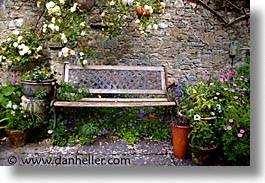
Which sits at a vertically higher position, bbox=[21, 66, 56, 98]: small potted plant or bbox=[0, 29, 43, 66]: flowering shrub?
bbox=[0, 29, 43, 66]: flowering shrub

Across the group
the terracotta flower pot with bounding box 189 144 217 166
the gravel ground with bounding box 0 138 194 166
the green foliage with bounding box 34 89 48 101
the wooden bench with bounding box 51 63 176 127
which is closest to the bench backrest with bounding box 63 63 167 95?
the wooden bench with bounding box 51 63 176 127

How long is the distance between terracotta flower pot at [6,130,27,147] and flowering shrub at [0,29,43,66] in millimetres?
770

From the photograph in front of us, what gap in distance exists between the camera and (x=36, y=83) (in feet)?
8.79

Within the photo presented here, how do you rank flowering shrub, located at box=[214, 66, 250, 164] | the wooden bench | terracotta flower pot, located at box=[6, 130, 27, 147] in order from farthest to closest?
the wooden bench
terracotta flower pot, located at box=[6, 130, 27, 147]
flowering shrub, located at box=[214, 66, 250, 164]

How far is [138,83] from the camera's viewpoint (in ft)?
9.62

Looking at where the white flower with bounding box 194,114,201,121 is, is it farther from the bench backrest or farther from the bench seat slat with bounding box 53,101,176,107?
the bench backrest

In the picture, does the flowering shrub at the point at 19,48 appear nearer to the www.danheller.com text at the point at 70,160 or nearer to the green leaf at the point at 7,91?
the green leaf at the point at 7,91

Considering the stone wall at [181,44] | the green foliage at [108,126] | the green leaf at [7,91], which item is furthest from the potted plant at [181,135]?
the green leaf at [7,91]

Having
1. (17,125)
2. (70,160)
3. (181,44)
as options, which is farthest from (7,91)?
(181,44)

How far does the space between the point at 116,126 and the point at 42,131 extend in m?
0.69

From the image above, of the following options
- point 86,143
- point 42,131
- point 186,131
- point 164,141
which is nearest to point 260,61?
point 186,131

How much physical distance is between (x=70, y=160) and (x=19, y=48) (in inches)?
50.3

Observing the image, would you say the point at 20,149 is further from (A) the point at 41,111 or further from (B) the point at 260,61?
(B) the point at 260,61

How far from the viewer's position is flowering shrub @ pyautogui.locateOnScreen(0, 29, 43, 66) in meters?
2.91
